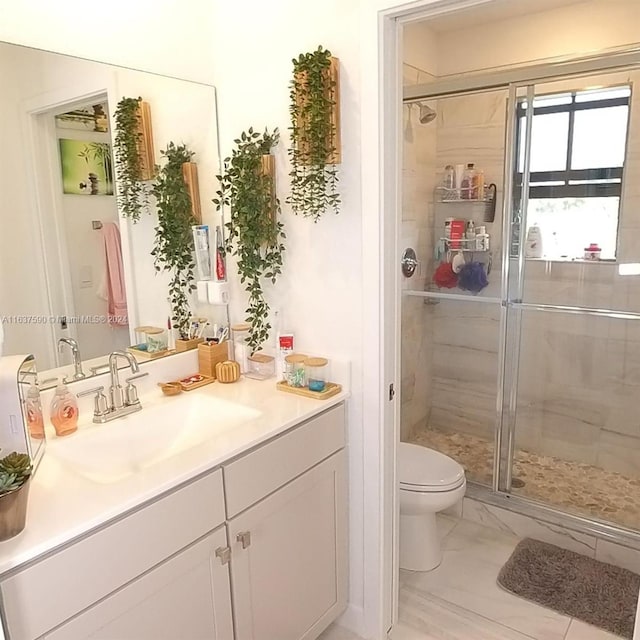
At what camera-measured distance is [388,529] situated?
77.3 inches

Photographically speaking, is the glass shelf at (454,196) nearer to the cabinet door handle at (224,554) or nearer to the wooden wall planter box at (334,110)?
the wooden wall planter box at (334,110)

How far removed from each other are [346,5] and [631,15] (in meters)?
1.64

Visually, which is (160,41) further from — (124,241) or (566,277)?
(566,277)

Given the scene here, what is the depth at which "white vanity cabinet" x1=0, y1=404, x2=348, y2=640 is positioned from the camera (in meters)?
1.13

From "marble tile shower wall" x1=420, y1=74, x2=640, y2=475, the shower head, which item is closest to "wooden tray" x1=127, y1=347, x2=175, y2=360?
"marble tile shower wall" x1=420, y1=74, x2=640, y2=475

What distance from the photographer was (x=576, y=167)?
111 inches

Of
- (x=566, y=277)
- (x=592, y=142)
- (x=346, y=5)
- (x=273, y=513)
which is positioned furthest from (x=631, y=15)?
(x=273, y=513)

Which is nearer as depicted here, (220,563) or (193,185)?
(220,563)

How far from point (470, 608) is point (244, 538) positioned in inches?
45.3

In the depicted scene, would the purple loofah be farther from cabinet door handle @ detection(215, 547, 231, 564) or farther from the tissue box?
cabinet door handle @ detection(215, 547, 231, 564)

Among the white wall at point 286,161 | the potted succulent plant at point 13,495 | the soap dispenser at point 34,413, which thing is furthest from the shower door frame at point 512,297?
the potted succulent plant at point 13,495

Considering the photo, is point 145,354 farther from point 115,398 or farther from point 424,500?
point 424,500

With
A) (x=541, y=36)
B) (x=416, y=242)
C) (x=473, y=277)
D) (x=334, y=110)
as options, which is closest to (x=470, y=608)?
(x=473, y=277)

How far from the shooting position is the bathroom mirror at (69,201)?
154cm
